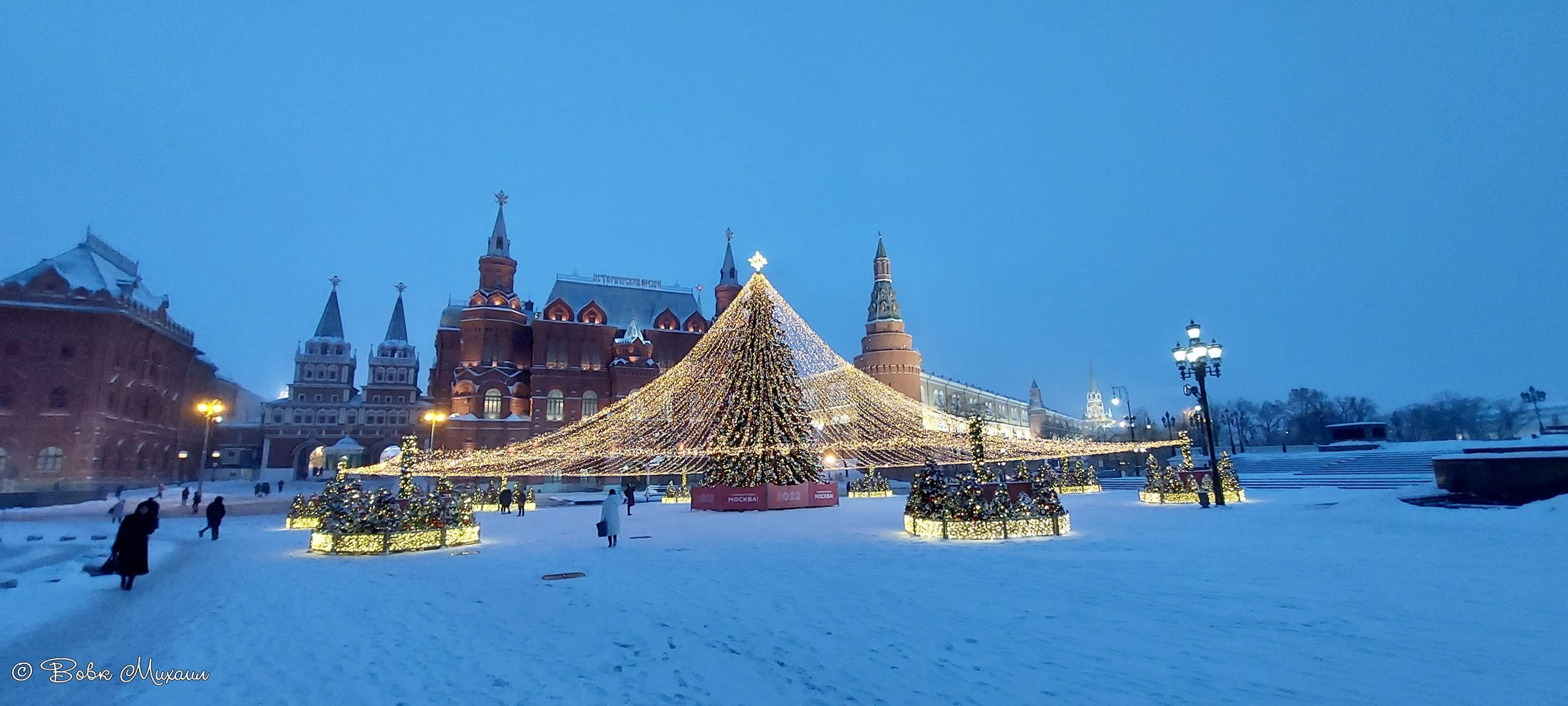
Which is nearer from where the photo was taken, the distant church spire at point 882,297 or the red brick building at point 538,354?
the red brick building at point 538,354

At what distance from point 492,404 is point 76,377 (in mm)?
24907

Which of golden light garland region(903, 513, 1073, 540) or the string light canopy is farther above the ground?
the string light canopy

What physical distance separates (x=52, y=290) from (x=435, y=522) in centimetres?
5017

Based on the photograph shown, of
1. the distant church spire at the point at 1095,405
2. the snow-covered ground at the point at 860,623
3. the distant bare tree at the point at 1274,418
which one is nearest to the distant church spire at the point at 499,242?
the snow-covered ground at the point at 860,623

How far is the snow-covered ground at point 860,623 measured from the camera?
5.10 metres

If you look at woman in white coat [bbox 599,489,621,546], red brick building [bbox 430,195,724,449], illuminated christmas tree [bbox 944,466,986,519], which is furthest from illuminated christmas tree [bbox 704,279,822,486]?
red brick building [bbox 430,195,724,449]

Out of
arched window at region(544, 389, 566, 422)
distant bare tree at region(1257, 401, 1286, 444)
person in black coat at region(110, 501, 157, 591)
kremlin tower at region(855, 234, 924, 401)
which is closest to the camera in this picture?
person in black coat at region(110, 501, 157, 591)

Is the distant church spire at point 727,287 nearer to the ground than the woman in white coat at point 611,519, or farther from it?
farther from it

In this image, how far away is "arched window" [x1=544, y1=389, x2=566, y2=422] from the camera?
178ft

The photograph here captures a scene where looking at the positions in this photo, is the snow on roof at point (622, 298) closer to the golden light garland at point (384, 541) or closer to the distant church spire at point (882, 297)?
the distant church spire at point (882, 297)

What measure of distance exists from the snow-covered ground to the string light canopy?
11015 mm

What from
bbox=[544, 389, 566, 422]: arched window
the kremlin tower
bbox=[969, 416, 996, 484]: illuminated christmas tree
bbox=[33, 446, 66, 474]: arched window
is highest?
the kremlin tower

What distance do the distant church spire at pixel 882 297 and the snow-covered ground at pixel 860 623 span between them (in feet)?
185

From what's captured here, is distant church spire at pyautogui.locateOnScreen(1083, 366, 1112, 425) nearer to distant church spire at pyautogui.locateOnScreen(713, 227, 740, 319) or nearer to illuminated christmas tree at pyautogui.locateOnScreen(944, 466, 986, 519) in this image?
distant church spire at pyautogui.locateOnScreen(713, 227, 740, 319)
